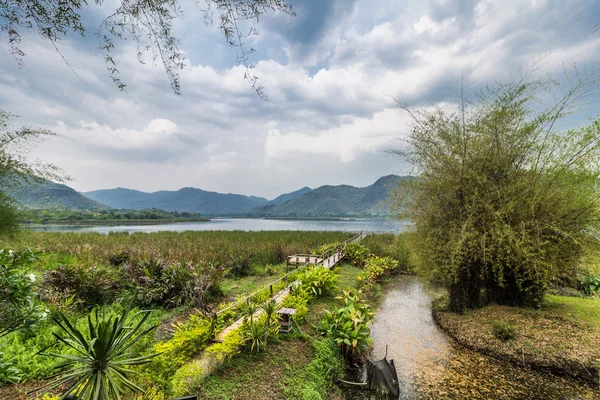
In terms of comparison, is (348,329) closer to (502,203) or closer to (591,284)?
(502,203)

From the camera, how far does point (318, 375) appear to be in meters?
4.03

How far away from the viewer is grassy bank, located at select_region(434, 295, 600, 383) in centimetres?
467

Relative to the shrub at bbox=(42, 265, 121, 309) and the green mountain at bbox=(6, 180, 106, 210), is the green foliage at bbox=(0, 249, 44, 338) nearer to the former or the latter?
the green mountain at bbox=(6, 180, 106, 210)

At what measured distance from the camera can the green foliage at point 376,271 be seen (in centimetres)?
958

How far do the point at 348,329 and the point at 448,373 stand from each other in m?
1.80

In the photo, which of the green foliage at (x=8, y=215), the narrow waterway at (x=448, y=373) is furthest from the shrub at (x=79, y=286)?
the narrow waterway at (x=448, y=373)

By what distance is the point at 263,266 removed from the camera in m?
12.1

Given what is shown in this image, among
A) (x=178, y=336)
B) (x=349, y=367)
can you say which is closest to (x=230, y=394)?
(x=178, y=336)

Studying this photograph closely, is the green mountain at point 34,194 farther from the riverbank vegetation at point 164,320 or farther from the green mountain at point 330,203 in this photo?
the green mountain at point 330,203

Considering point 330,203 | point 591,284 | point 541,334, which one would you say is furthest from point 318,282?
point 330,203

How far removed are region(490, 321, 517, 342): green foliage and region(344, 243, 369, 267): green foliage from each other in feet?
23.2

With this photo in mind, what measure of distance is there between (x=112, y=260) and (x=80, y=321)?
20.8ft

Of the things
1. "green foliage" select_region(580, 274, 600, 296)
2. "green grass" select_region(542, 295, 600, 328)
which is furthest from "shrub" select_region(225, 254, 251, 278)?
"green foliage" select_region(580, 274, 600, 296)

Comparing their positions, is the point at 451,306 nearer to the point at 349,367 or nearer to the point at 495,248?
the point at 495,248
